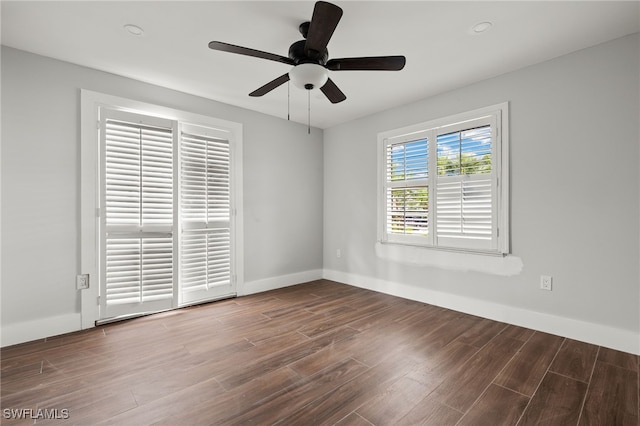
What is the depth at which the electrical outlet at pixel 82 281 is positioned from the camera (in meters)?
2.86

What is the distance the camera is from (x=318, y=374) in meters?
2.09

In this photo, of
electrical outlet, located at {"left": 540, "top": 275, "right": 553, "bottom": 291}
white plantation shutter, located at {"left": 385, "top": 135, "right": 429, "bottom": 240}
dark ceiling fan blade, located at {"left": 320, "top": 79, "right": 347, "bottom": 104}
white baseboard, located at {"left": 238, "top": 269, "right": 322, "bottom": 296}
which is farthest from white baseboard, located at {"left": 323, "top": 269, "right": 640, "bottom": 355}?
dark ceiling fan blade, located at {"left": 320, "top": 79, "right": 347, "bottom": 104}

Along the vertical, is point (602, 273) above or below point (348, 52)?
below

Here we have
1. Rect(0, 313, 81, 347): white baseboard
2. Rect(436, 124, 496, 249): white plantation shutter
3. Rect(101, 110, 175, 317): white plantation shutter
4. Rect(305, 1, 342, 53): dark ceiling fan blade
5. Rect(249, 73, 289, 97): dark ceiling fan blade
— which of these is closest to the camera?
Rect(305, 1, 342, 53): dark ceiling fan blade

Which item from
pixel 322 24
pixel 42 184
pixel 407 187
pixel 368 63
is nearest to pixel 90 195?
pixel 42 184

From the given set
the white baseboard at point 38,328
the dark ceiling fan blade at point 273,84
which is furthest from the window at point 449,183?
the white baseboard at point 38,328

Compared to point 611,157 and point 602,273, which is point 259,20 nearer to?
point 611,157

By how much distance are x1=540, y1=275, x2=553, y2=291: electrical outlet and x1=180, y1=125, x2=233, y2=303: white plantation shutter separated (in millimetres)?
3515

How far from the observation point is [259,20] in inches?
87.1

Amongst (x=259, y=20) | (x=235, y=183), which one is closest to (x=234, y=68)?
(x=259, y=20)

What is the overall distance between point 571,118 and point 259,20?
2.85m

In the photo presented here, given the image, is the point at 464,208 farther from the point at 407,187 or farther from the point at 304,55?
the point at 304,55

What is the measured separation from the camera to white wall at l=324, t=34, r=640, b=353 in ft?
7.95

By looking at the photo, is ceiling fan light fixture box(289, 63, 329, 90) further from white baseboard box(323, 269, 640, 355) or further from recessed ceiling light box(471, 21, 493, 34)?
white baseboard box(323, 269, 640, 355)
